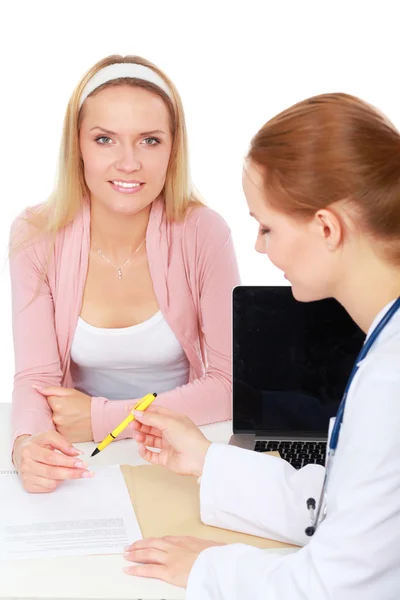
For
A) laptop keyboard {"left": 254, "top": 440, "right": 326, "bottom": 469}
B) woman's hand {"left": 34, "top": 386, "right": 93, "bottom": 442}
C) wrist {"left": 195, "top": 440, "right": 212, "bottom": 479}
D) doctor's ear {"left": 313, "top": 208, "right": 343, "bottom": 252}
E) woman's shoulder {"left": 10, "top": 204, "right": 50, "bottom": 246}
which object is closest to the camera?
doctor's ear {"left": 313, "top": 208, "right": 343, "bottom": 252}

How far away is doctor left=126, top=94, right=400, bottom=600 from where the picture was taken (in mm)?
1183

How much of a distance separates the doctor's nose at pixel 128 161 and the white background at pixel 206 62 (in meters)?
1.67

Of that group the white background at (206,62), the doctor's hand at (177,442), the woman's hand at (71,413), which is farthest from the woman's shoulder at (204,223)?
the white background at (206,62)

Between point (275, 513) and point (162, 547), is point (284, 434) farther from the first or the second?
point (162, 547)

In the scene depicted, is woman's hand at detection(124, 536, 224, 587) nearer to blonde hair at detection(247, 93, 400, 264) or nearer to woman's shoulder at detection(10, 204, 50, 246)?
blonde hair at detection(247, 93, 400, 264)

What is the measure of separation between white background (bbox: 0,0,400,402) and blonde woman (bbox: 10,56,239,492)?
156 cm

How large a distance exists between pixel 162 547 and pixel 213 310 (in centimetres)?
77

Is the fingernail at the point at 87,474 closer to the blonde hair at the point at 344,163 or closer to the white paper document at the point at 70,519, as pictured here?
the white paper document at the point at 70,519

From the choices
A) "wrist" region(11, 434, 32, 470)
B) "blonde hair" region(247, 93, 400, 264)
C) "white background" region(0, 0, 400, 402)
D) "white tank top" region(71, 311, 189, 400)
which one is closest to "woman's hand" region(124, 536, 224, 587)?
"wrist" region(11, 434, 32, 470)

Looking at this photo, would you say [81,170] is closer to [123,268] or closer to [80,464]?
[123,268]

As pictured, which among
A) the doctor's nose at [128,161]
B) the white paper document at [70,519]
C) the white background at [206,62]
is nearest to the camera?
the white paper document at [70,519]

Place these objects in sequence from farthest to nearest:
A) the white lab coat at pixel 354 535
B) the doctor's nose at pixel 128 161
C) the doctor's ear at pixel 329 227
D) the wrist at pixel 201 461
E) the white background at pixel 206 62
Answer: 1. the white background at pixel 206 62
2. the doctor's nose at pixel 128 161
3. the wrist at pixel 201 461
4. the doctor's ear at pixel 329 227
5. the white lab coat at pixel 354 535

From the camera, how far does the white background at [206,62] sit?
3.70m

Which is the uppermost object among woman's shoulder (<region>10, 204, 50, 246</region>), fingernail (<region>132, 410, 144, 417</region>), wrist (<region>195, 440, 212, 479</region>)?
woman's shoulder (<region>10, 204, 50, 246</region>)
